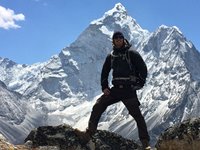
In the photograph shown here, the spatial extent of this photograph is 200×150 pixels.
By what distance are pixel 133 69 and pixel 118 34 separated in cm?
118

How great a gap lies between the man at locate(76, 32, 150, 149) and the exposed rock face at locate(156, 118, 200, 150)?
71 cm

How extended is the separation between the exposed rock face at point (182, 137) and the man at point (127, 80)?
707 mm

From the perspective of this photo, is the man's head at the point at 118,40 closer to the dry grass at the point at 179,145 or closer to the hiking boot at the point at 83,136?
the hiking boot at the point at 83,136

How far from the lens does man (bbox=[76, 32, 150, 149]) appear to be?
49.2 ft

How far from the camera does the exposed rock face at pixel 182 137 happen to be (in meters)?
13.4

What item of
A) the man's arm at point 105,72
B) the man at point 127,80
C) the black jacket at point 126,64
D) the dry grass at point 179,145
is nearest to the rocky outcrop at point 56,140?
the man at point 127,80

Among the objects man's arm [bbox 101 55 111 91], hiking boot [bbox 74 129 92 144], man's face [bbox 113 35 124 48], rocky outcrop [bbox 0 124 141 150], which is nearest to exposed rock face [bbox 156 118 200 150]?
man's arm [bbox 101 55 111 91]

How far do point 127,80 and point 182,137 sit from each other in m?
2.48

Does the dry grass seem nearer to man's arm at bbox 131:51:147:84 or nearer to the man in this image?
the man

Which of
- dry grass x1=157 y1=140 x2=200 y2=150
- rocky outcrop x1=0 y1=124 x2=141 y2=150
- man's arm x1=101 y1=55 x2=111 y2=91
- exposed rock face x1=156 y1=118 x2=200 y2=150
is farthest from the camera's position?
rocky outcrop x1=0 y1=124 x2=141 y2=150

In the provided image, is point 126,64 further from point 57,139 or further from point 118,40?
point 57,139

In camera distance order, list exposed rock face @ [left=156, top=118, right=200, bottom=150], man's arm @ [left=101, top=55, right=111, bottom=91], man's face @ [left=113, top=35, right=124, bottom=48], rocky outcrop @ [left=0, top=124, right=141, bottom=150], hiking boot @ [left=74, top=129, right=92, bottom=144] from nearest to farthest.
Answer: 1. exposed rock face @ [left=156, top=118, right=200, bottom=150]
2. man's face @ [left=113, top=35, right=124, bottom=48]
3. man's arm @ [left=101, top=55, right=111, bottom=91]
4. hiking boot @ [left=74, top=129, right=92, bottom=144]
5. rocky outcrop @ [left=0, top=124, right=141, bottom=150]

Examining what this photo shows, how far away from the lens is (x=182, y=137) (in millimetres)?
13703

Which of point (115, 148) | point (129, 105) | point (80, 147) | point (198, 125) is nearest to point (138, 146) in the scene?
point (115, 148)
